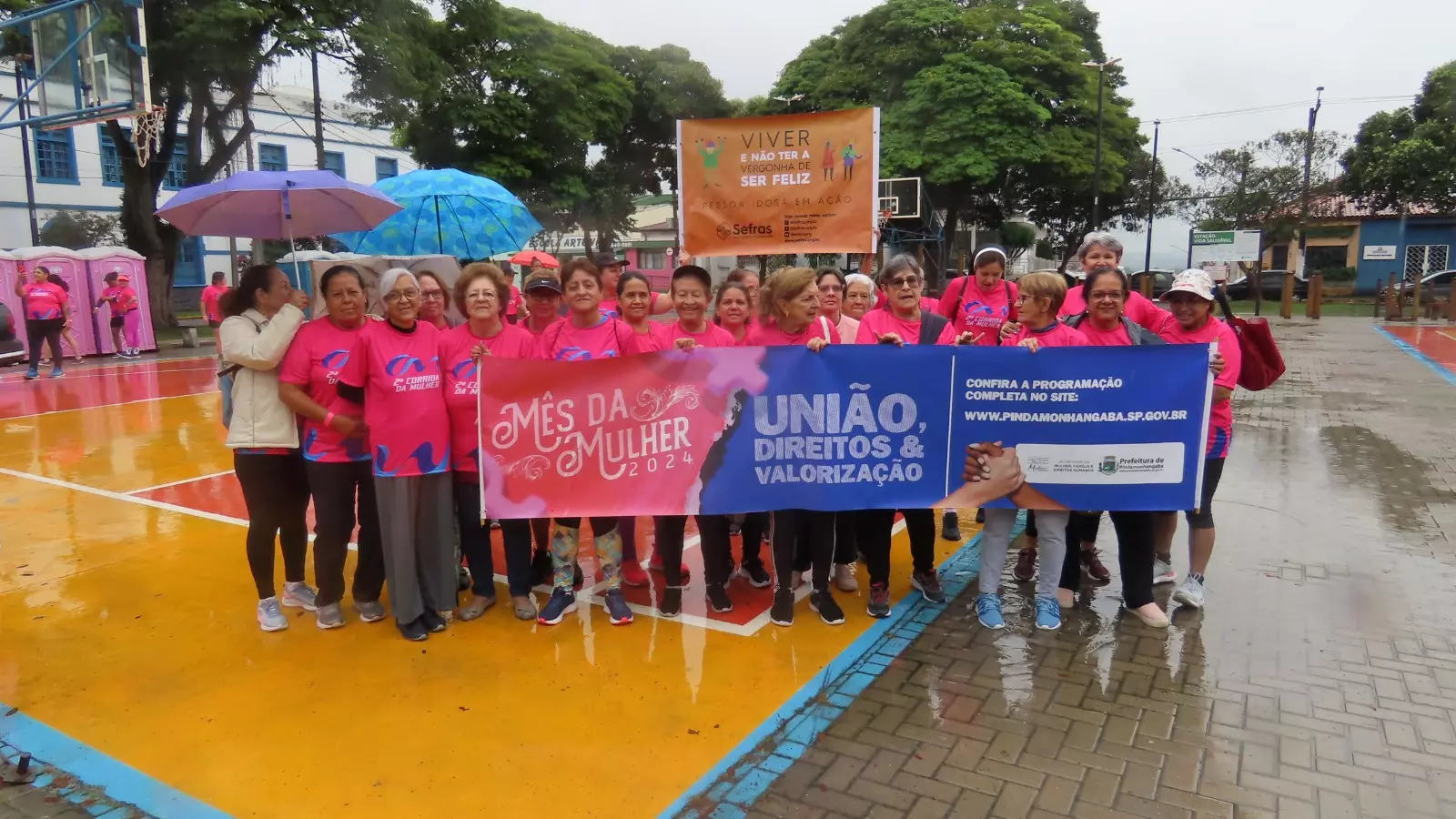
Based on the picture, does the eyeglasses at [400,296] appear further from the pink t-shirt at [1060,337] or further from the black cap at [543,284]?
the pink t-shirt at [1060,337]

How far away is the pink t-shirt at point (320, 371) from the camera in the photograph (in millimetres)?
4234

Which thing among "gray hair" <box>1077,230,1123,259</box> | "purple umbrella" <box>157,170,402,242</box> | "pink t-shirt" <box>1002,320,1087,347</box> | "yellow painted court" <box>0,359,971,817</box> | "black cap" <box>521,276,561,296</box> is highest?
"purple umbrella" <box>157,170,402,242</box>

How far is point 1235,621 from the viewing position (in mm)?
4621

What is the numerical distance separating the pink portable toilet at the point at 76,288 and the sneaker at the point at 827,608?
702 inches

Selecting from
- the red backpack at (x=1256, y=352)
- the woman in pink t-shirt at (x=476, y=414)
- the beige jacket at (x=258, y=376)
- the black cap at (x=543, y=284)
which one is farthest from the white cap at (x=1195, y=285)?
the beige jacket at (x=258, y=376)

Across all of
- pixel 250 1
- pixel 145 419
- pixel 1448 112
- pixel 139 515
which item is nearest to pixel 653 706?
pixel 139 515

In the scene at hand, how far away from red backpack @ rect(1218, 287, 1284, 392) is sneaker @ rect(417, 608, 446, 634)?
14.0 feet

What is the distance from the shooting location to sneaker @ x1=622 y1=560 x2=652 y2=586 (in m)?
5.16

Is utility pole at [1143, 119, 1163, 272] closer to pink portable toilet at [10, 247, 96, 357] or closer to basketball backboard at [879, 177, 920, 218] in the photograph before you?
basketball backboard at [879, 177, 920, 218]

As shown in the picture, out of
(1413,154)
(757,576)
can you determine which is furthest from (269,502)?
(1413,154)

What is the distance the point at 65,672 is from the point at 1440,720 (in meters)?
5.88

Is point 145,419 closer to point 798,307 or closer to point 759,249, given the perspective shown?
point 759,249

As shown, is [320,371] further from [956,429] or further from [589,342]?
[956,429]

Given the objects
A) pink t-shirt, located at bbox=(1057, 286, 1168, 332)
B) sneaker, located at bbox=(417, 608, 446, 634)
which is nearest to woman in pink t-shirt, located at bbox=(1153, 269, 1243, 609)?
pink t-shirt, located at bbox=(1057, 286, 1168, 332)
